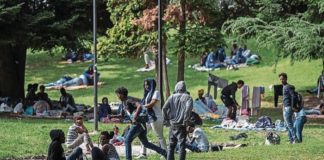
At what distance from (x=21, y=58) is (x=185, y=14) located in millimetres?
6453

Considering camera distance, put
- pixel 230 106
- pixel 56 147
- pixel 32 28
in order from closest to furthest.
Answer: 1. pixel 56 147
2. pixel 230 106
3. pixel 32 28

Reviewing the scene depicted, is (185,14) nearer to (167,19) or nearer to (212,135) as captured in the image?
(167,19)

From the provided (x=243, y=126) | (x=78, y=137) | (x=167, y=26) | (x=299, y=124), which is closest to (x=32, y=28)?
(x=167, y=26)

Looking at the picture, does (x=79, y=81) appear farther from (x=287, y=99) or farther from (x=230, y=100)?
(x=287, y=99)

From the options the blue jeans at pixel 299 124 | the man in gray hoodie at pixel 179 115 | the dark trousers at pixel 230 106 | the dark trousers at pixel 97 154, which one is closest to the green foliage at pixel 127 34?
the dark trousers at pixel 230 106

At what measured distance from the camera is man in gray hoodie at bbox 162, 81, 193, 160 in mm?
12430

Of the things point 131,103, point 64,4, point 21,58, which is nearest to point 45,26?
point 64,4

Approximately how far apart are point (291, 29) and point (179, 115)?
1110cm

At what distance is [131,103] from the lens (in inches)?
557

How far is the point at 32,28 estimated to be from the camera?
2480 centimetres

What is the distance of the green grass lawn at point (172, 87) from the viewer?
14.6m

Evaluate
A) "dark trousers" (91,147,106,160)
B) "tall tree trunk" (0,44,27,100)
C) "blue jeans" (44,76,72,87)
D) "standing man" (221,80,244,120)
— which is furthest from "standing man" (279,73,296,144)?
"blue jeans" (44,76,72,87)

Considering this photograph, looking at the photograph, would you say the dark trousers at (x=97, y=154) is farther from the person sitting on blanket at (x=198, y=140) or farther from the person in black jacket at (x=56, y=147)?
the person sitting on blanket at (x=198, y=140)

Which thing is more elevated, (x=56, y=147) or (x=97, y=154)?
(x=56, y=147)
